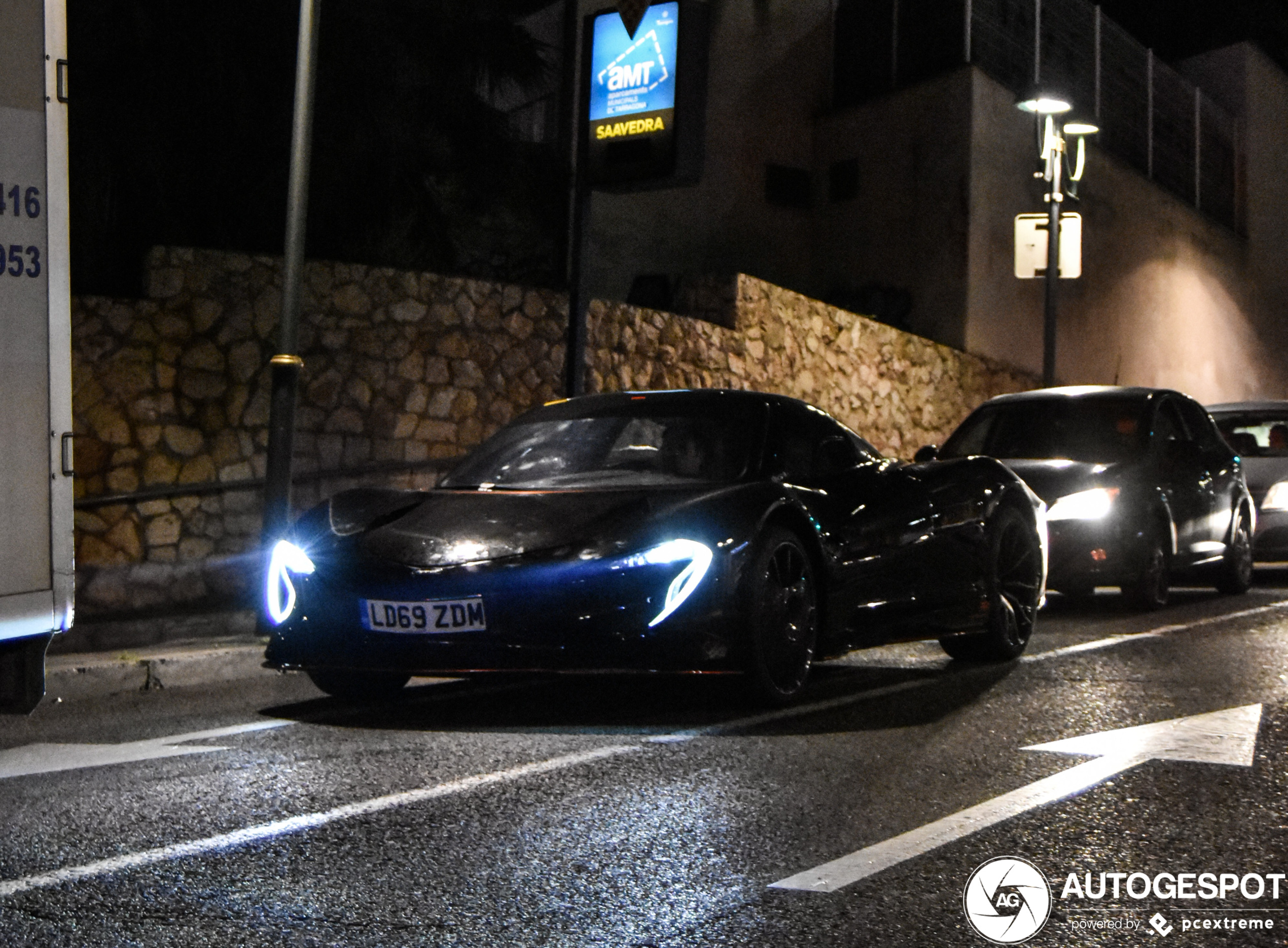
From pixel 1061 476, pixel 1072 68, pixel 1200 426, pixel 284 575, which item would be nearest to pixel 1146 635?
pixel 1061 476

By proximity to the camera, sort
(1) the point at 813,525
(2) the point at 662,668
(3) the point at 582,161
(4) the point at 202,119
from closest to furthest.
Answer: (2) the point at 662,668 < (1) the point at 813,525 < (3) the point at 582,161 < (4) the point at 202,119

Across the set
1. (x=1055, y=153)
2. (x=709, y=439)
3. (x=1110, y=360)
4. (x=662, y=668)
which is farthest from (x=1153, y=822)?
(x=1110, y=360)

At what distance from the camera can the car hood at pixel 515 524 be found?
6.02m

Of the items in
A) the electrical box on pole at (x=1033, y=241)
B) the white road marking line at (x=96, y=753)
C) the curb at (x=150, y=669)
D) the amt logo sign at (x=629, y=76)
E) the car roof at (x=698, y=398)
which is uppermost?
the amt logo sign at (x=629, y=76)

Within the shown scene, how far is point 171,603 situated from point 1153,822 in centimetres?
801

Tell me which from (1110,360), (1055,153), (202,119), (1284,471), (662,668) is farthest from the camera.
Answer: (1110,360)

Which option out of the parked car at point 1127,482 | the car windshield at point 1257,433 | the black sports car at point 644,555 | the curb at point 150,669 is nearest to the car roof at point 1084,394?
the parked car at point 1127,482

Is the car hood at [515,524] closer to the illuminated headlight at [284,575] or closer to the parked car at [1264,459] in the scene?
the illuminated headlight at [284,575]

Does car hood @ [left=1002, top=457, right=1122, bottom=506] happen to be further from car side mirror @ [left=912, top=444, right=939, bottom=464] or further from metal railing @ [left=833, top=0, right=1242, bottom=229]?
metal railing @ [left=833, top=0, right=1242, bottom=229]

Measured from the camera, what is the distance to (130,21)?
41.1 ft

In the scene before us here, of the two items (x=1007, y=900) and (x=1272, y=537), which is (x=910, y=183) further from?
(x=1007, y=900)

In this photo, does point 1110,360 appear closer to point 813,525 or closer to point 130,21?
point 130,21

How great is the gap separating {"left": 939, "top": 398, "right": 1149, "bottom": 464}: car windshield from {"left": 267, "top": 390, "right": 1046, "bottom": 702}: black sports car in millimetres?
3634

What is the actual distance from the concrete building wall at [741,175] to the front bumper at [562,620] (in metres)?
13.6
